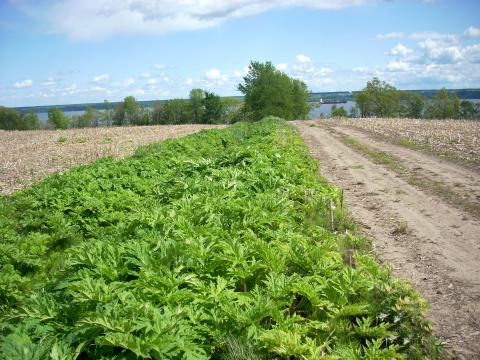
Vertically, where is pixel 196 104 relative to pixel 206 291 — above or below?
above

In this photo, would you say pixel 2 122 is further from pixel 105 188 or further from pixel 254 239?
pixel 254 239

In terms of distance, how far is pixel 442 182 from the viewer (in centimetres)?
1287

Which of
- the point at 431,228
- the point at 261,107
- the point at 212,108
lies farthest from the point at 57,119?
the point at 431,228

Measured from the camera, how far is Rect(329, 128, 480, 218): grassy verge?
1020 cm

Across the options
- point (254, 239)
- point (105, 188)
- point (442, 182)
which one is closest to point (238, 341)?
point (254, 239)

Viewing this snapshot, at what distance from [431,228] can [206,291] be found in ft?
20.2

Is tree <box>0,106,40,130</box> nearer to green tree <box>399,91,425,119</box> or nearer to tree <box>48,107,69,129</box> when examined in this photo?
tree <box>48,107,69,129</box>

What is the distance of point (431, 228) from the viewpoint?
8.69 metres

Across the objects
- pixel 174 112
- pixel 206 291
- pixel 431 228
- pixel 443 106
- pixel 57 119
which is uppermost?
pixel 174 112

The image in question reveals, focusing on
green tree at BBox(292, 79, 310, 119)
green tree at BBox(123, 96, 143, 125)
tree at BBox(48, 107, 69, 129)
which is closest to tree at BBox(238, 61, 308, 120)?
green tree at BBox(292, 79, 310, 119)

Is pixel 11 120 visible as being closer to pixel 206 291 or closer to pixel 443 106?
pixel 443 106

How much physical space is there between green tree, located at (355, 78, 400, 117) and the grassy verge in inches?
3317

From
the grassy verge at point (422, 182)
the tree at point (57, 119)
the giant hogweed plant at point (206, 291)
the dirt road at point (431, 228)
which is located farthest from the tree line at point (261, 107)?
the giant hogweed plant at point (206, 291)

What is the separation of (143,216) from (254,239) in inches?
79.7
